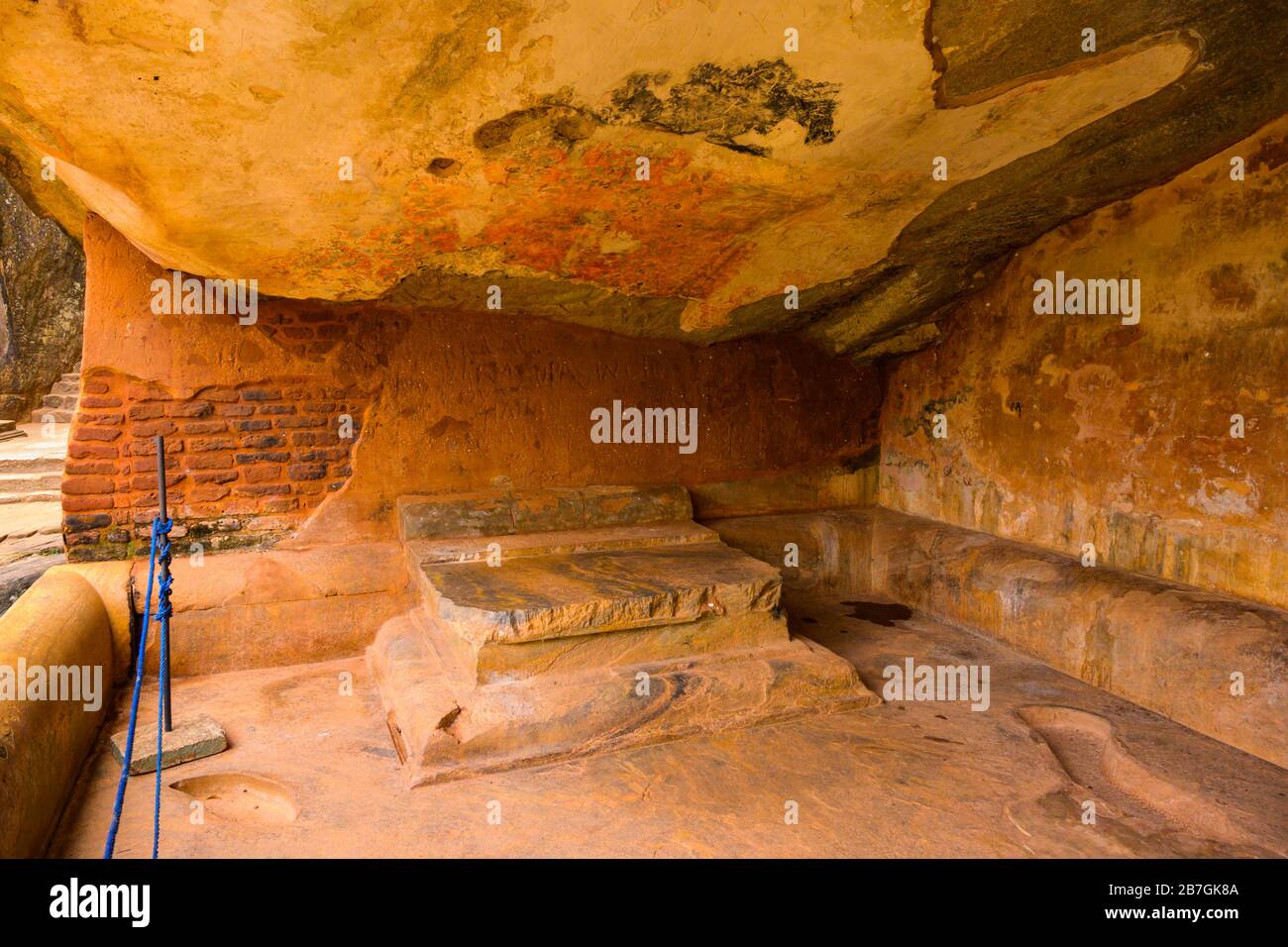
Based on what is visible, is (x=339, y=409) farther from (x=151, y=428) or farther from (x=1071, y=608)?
(x=1071, y=608)

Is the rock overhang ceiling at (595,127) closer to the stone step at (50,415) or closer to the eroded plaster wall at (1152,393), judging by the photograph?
the eroded plaster wall at (1152,393)

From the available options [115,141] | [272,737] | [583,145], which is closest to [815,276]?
[583,145]

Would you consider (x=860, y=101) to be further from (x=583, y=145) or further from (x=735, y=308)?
(x=735, y=308)

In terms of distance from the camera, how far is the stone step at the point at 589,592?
9.95ft

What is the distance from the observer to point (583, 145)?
2.82 meters

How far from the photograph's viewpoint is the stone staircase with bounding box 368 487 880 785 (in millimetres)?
2910

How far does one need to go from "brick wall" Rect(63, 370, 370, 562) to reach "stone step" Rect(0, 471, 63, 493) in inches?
155

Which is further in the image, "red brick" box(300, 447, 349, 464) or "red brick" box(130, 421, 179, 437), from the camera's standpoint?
"red brick" box(300, 447, 349, 464)

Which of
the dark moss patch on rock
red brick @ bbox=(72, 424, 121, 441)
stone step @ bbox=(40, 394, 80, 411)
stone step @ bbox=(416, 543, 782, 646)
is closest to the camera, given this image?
the dark moss patch on rock

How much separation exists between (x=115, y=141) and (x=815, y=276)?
3117 millimetres

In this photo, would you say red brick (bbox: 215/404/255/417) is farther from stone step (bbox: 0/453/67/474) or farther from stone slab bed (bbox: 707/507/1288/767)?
stone step (bbox: 0/453/67/474)

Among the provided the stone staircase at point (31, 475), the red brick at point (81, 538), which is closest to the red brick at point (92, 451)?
the red brick at point (81, 538)

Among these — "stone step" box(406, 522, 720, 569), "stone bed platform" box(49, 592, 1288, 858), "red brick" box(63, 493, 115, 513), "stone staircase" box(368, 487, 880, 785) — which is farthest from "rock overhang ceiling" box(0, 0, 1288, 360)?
"stone bed platform" box(49, 592, 1288, 858)

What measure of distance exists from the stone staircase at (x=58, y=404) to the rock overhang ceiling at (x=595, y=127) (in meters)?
8.71
